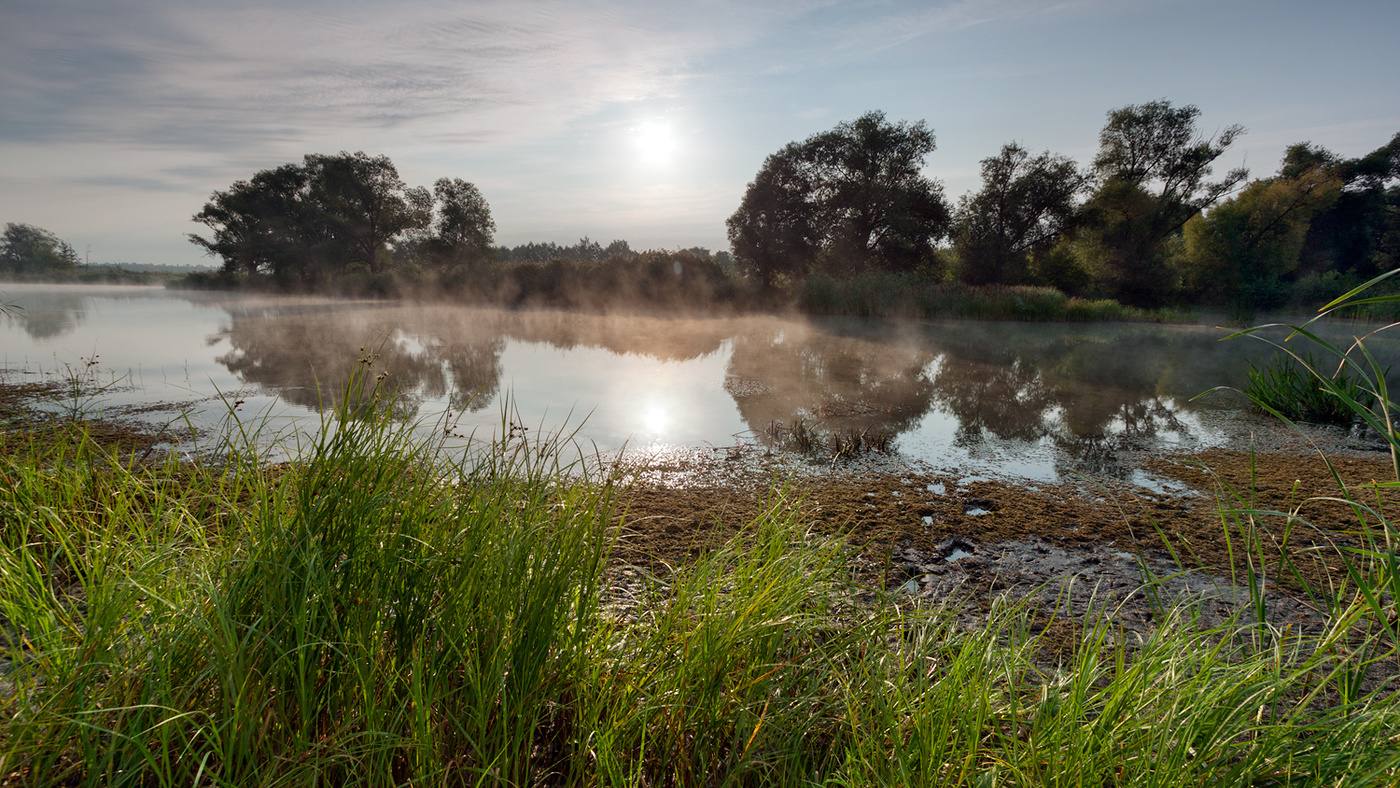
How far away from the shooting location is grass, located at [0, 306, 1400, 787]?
3.67 ft

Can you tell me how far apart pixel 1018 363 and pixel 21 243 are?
62627mm

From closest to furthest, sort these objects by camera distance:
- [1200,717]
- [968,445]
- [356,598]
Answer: [1200,717]
[356,598]
[968,445]

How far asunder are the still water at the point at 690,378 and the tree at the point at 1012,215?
1066 cm

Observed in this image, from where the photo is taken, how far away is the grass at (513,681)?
3.67 ft

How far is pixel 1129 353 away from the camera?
11.4 m

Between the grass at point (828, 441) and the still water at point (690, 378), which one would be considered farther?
the still water at point (690, 378)

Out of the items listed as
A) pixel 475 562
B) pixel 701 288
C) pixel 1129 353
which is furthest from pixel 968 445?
pixel 701 288

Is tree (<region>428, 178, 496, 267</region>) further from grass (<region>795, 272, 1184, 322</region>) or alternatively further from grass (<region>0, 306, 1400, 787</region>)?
grass (<region>0, 306, 1400, 787</region>)

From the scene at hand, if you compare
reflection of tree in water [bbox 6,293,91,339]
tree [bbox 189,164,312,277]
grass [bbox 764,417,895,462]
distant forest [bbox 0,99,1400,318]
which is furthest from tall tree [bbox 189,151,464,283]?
grass [bbox 764,417,895,462]

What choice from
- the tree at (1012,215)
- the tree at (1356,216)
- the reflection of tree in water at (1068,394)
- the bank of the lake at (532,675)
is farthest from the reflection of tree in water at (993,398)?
the tree at (1356,216)

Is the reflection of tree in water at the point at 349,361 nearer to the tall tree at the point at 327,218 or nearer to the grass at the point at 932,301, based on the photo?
the grass at the point at 932,301

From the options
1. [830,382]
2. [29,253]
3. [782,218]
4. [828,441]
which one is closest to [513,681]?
[828,441]

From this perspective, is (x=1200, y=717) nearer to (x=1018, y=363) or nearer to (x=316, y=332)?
(x=1018, y=363)

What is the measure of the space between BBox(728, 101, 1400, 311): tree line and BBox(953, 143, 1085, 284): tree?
0.05m
